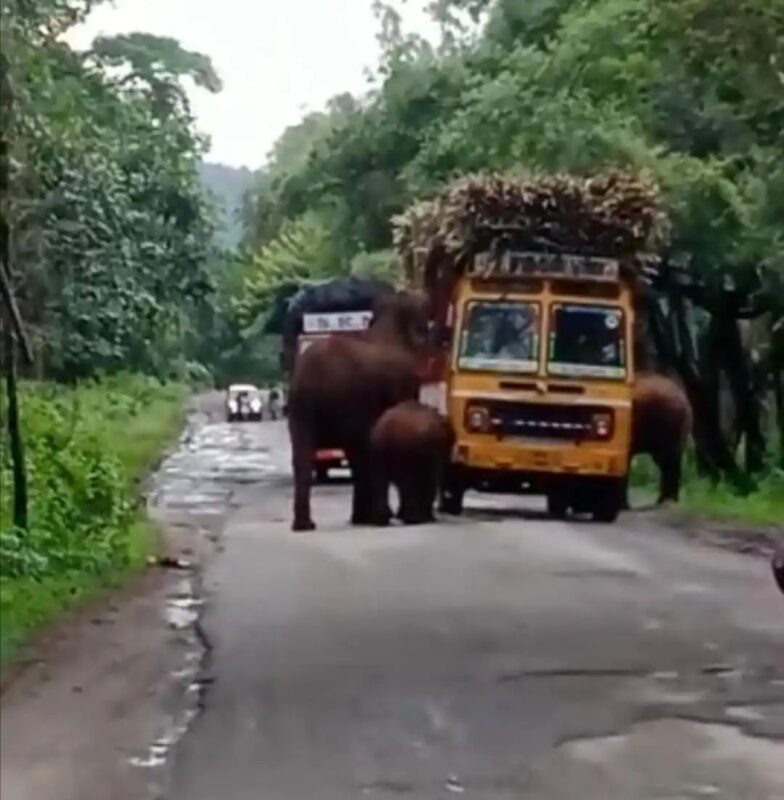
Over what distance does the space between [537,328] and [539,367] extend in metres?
0.43

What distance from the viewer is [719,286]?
31875 millimetres

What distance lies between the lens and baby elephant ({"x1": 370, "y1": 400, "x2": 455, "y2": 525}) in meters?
25.6

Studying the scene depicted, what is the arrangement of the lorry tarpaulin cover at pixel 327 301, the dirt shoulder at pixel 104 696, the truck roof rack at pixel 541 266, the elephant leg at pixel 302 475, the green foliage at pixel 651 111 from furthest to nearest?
the lorry tarpaulin cover at pixel 327 301
the truck roof rack at pixel 541 266
the elephant leg at pixel 302 475
the green foliage at pixel 651 111
the dirt shoulder at pixel 104 696

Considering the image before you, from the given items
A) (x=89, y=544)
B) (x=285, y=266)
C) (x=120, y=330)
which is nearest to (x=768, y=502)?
(x=89, y=544)

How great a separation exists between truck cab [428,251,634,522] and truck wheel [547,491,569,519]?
5.65 feet

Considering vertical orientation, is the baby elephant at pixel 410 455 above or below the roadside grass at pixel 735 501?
above

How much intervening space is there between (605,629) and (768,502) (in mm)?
13826

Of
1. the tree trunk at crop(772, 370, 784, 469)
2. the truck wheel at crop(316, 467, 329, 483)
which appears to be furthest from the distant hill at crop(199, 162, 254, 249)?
the tree trunk at crop(772, 370, 784, 469)

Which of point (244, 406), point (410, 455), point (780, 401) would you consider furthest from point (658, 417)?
point (244, 406)

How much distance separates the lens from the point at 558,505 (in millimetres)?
29047

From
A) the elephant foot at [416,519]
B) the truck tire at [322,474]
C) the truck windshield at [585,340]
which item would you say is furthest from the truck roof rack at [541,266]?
the truck tire at [322,474]

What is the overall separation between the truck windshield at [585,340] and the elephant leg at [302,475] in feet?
9.27

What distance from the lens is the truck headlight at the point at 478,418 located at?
86.3 feet

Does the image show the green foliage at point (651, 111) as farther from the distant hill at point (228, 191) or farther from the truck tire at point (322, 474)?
the distant hill at point (228, 191)
